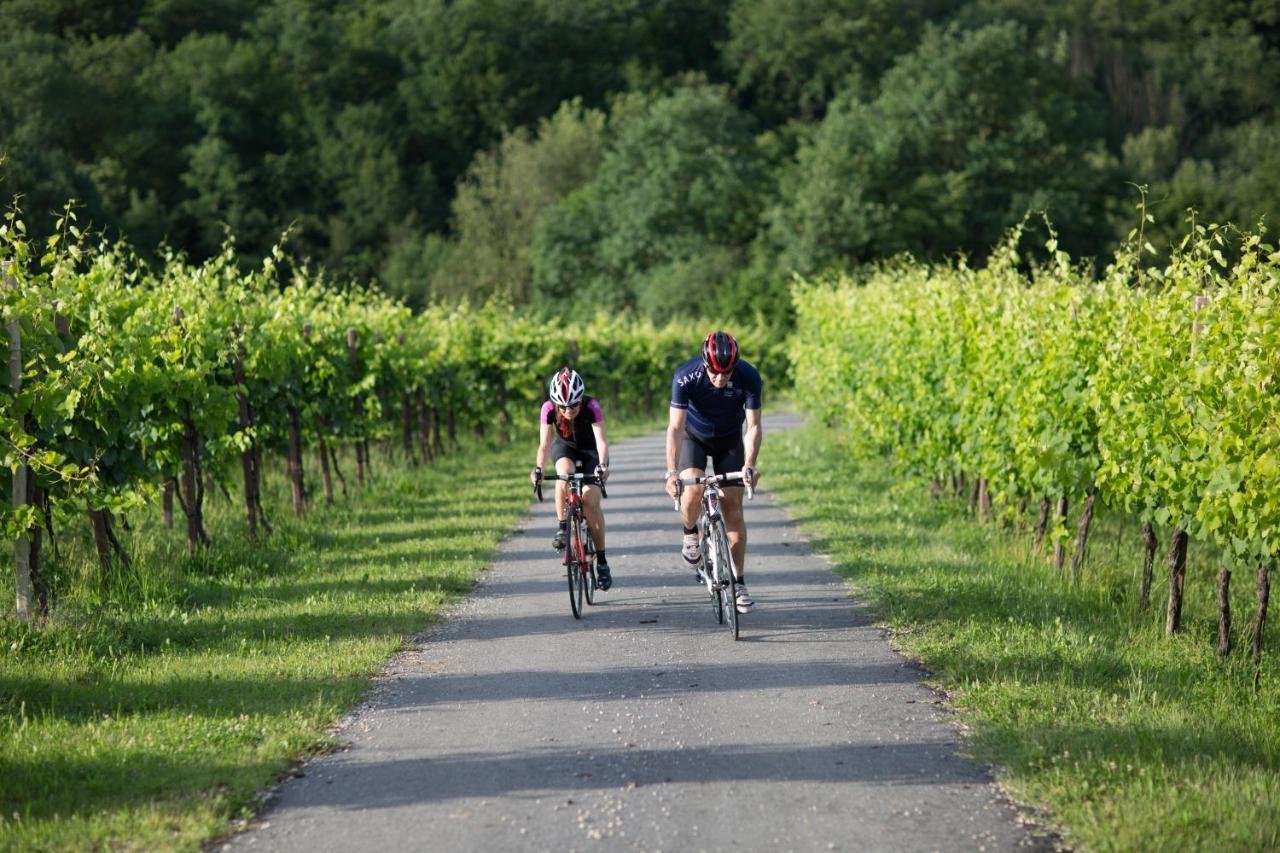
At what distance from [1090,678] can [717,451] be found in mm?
3171

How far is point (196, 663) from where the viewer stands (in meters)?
9.24

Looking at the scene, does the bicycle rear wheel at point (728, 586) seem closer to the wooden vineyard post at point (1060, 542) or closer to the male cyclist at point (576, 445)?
the male cyclist at point (576, 445)

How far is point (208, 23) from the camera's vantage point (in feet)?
276

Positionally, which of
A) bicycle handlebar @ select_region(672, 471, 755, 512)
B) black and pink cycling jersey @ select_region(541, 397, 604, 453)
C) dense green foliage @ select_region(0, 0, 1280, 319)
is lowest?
bicycle handlebar @ select_region(672, 471, 755, 512)

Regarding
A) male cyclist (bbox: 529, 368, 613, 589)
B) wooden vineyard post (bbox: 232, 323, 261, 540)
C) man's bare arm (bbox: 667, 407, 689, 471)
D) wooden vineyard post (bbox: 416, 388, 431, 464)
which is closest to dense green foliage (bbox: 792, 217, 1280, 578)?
man's bare arm (bbox: 667, 407, 689, 471)

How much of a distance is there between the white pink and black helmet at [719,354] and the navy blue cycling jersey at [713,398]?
20cm

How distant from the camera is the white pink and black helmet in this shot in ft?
33.3

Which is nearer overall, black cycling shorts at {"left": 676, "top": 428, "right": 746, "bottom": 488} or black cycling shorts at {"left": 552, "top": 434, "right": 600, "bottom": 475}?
black cycling shorts at {"left": 676, "top": 428, "right": 746, "bottom": 488}

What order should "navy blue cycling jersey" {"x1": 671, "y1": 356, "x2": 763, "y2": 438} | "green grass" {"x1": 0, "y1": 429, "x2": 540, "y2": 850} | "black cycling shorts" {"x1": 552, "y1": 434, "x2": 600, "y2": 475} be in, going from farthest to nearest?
"black cycling shorts" {"x1": 552, "y1": 434, "x2": 600, "y2": 475} < "navy blue cycling jersey" {"x1": 671, "y1": 356, "x2": 763, "y2": 438} < "green grass" {"x1": 0, "y1": 429, "x2": 540, "y2": 850}

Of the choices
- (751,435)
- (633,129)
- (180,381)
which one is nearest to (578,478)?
(751,435)

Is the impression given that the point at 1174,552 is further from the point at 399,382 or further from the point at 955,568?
the point at 399,382

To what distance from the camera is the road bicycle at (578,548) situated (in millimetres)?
10883

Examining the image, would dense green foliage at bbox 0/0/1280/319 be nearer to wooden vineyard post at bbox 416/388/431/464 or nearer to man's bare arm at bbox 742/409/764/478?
wooden vineyard post at bbox 416/388/431/464

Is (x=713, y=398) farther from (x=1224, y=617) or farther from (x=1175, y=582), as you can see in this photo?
(x=1224, y=617)
